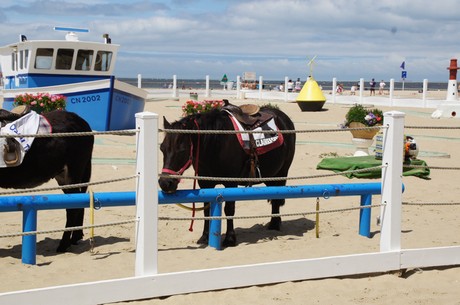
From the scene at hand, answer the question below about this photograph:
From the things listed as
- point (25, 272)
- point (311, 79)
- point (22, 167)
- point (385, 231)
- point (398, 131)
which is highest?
point (311, 79)

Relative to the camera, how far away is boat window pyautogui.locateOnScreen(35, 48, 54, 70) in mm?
20219

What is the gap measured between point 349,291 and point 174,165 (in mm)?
1971

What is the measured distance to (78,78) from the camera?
20.7 metres

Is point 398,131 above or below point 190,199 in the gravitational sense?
above

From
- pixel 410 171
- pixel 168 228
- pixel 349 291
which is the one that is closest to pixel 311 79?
pixel 410 171

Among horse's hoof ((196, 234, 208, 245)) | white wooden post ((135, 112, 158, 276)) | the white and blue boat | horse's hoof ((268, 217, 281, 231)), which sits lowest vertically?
horse's hoof ((196, 234, 208, 245))

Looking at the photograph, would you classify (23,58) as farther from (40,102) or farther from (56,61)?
(40,102)

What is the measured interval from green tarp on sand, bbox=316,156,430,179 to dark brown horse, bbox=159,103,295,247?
339 cm

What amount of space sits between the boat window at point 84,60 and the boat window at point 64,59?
0.27 meters

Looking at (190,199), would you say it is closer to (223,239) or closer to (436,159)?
(223,239)

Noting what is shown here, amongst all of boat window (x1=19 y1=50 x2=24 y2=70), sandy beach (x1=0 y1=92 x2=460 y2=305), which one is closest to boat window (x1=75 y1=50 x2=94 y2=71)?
boat window (x1=19 y1=50 x2=24 y2=70)

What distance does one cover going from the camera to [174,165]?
613cm

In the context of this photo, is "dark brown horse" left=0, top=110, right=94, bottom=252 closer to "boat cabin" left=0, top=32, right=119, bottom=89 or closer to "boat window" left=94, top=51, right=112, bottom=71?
"boat cabin" left=0, top=32, right=119, bottom=89

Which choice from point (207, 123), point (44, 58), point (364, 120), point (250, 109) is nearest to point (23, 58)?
point (44, 58)
